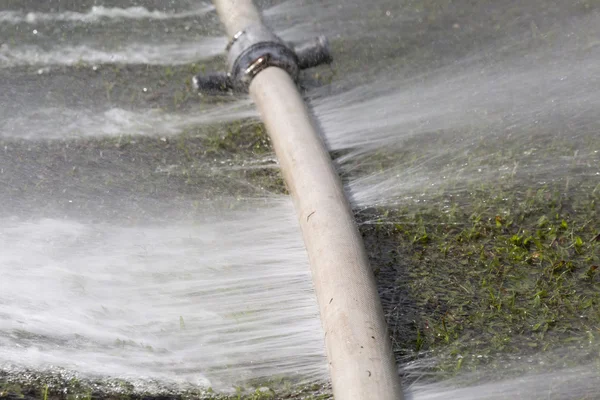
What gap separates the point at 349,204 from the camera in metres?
3.08

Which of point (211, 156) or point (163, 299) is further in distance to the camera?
point (211, 156)

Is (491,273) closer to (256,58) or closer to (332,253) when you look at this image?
(332,253)

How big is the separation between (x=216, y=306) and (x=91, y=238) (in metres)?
0.62

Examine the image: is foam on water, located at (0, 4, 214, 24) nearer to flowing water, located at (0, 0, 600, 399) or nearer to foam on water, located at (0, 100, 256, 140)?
flowing water, located at (0, 0, 600, 399)

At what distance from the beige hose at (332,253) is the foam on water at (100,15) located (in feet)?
3.85

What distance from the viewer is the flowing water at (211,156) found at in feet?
8.75

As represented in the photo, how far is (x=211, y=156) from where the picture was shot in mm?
3633

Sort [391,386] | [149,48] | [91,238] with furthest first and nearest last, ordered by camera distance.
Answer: [149,48] → [91,238] → [391,386]

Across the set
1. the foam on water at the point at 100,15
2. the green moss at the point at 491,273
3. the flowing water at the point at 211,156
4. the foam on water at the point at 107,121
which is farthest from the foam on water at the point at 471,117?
the foam on water at the point at 100,15

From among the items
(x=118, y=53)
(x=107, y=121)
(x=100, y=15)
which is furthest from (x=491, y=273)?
(x=100, y=15)

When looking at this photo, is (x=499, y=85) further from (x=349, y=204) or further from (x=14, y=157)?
(x=14, y=157)

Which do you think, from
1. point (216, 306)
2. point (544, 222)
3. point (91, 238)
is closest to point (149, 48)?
point (91, 238)

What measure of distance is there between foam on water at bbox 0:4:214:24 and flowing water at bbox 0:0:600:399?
14 millimetres

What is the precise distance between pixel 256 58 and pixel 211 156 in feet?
2.02
